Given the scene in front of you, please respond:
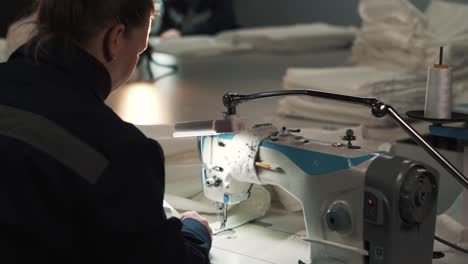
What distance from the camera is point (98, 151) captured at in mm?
1014

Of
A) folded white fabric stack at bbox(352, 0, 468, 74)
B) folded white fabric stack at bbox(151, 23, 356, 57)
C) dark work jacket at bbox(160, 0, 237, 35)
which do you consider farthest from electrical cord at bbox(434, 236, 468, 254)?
dark work jacket at bbox(160, 0, 237, 35)

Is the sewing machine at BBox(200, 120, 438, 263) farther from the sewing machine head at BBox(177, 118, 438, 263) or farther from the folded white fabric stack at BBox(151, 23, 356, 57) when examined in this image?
the folded white fabric stack at BBox(151, 23, 356, 57)

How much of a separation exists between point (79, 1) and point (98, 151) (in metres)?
0.23

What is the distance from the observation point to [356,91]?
Result: 2.69 meters

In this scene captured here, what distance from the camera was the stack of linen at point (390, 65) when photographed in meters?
2.66

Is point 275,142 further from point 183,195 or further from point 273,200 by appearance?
Result: point 183,195

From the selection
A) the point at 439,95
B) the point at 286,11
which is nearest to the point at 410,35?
the point at 439,95

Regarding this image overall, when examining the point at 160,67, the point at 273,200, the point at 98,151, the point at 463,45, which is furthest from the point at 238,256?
the point at 160,67

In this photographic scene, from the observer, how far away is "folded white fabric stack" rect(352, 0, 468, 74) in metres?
2.92

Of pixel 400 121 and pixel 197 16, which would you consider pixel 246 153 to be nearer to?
pixel 400 121

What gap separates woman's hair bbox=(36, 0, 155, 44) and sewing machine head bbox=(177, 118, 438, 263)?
0.44 metres

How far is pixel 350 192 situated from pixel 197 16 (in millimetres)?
4649

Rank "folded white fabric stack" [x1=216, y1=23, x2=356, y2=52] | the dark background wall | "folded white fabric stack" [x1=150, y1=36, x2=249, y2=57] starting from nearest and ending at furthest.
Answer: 1. "folded white fabric stack" [x1=150, y1=36, x2=249, y2=57]
2. "folded white fabric stack" [x1=216, y1=23, x2=356, y2=52]
3. the dark background wall

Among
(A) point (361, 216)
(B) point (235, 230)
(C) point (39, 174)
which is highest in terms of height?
(C) point (39, 174)
